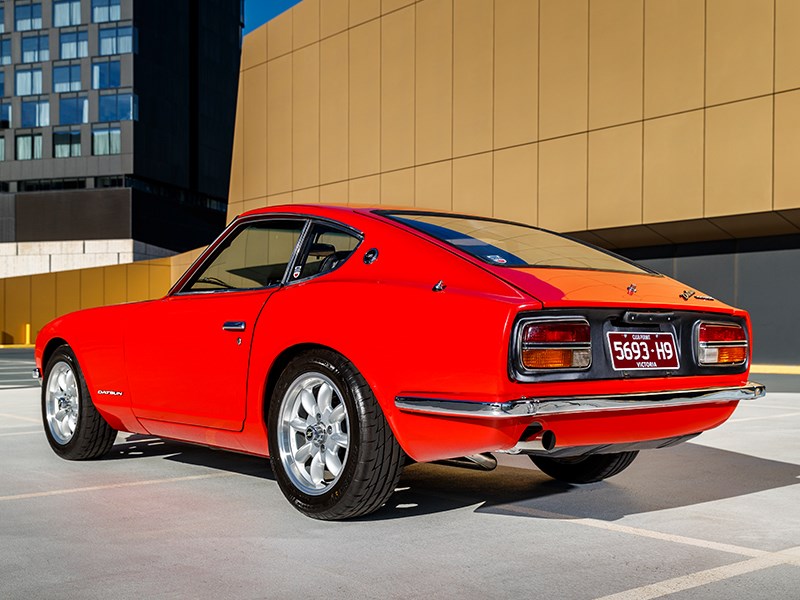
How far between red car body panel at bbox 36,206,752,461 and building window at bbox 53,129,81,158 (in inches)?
2483

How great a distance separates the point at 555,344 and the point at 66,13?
2710 inches

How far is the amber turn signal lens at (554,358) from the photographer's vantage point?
3709mm

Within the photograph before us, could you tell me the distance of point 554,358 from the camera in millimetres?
3773

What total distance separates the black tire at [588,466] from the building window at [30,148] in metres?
65.4

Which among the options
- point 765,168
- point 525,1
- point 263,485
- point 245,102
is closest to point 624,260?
point 263,485

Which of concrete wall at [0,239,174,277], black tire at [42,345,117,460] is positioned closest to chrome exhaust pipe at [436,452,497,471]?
black tire at [42,345,117,460]

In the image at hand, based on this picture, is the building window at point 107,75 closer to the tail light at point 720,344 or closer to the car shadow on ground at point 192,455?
the car shadow on ground at point 192,455

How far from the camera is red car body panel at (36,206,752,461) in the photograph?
3736 millimetres

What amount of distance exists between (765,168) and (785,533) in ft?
53.3

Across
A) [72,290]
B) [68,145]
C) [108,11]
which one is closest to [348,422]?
[72,290]

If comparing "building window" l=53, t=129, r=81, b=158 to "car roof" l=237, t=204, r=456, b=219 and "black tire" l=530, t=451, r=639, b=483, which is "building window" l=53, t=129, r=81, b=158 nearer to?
"car roof" l=237, t=204, r=456, b=219

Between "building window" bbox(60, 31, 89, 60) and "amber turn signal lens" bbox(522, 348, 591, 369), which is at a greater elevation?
"building window" bbox(60, 31, 89, 60)

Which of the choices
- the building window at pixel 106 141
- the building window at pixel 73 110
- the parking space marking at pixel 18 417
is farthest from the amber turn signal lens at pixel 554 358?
the building window at pixel 73 110

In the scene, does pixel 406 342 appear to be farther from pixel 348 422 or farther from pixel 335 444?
pixel 335 444
